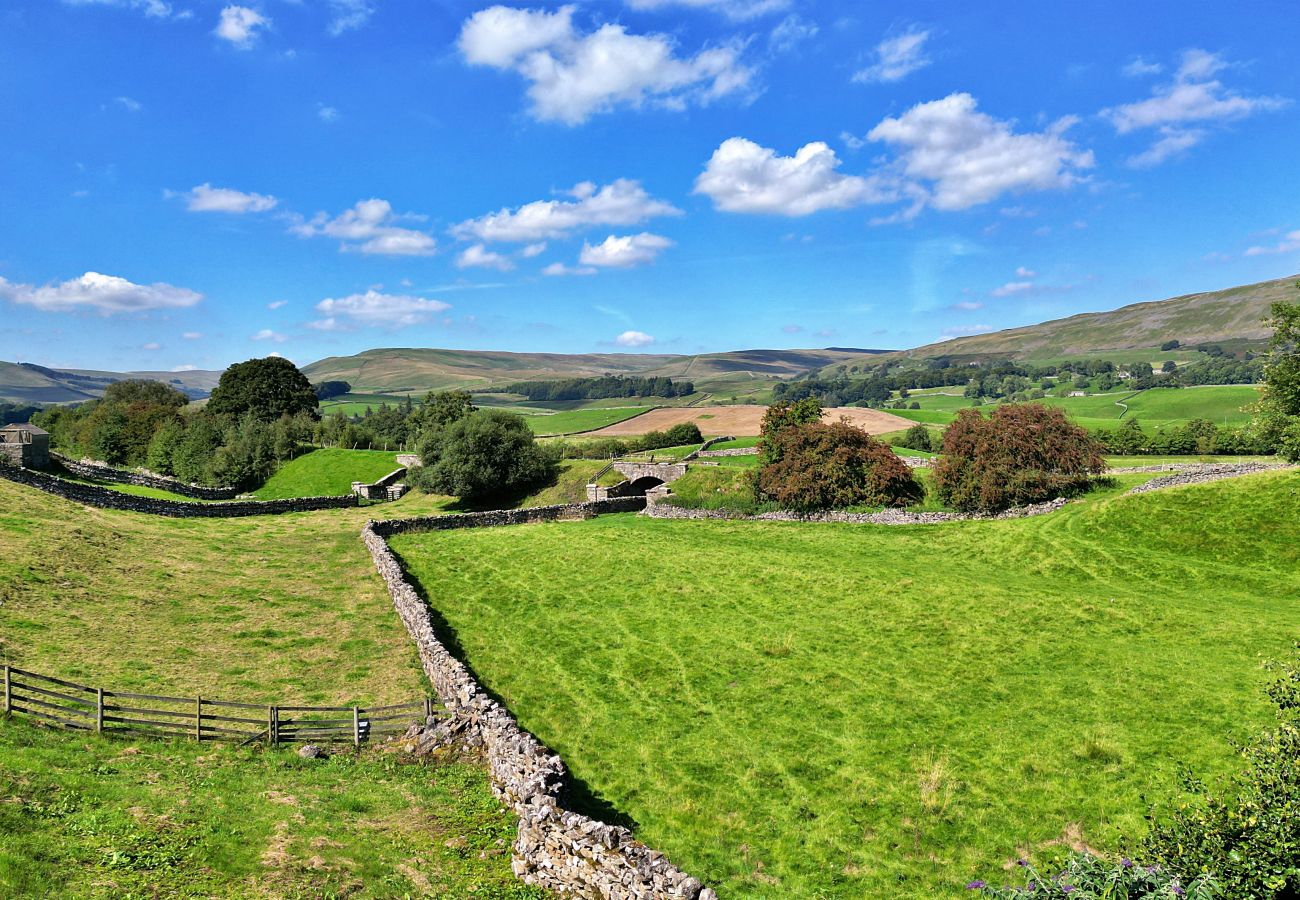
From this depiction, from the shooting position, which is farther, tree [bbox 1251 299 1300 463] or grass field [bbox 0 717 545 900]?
tree [bbox 1251 299 1300 463]

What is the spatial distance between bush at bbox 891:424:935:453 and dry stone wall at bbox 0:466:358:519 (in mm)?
61697

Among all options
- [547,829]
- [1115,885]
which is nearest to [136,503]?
[547,829]

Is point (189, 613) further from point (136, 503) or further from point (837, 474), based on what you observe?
point (837, 474)

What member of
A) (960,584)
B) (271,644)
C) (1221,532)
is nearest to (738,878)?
(271,644)

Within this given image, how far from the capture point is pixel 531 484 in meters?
64.5

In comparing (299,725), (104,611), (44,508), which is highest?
(44,508)

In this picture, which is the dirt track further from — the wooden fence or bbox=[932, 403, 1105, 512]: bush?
the wooden fence

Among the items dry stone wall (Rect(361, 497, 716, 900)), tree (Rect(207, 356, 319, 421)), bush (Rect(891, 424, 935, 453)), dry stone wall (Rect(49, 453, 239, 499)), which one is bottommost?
dry stone wall (Rect(361, 497, 716, 900))

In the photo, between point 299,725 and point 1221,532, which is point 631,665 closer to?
point 299,725

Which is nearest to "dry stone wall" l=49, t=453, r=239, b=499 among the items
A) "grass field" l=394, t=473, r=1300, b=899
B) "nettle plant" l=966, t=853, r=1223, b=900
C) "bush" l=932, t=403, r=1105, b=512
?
"grass field" l=394, t=473, r=1300, b=899

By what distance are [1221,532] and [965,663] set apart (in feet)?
64.4

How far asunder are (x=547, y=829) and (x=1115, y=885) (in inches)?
326

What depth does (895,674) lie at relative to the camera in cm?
2016

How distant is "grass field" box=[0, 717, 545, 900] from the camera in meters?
9.98
